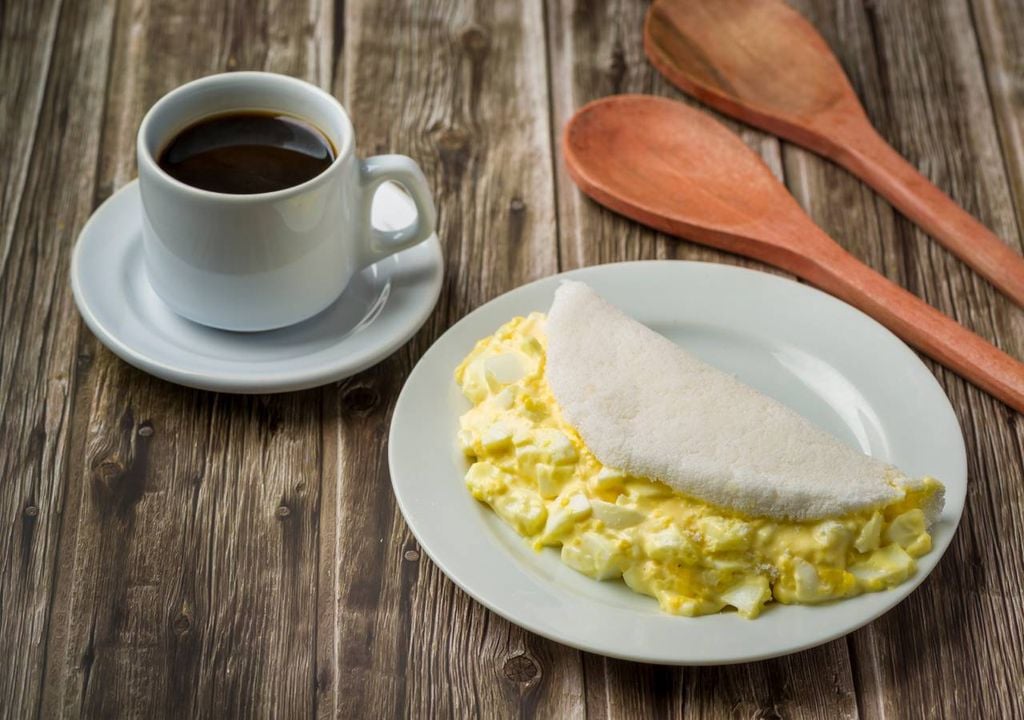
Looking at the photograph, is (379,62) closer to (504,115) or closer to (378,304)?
(504,115)

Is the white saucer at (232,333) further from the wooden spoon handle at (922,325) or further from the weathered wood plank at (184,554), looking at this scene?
the wooden spoon handle at (922,325)

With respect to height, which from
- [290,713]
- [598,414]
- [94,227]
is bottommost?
[290,713]

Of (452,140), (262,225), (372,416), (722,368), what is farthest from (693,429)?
(452,140)

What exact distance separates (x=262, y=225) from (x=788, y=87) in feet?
3.05

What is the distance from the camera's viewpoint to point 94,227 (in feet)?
4.93

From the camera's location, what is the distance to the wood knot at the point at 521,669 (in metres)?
1.19

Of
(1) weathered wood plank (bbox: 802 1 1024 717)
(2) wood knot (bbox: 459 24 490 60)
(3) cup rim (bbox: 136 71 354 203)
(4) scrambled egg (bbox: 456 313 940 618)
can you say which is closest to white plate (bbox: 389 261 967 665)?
(4) scrambled egg (bbox: 456 313 940 618)

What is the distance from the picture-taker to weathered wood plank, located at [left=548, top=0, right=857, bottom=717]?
1167 mm

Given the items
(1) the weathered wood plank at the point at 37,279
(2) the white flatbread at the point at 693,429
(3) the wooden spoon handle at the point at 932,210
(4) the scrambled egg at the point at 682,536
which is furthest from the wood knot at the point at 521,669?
(3) the wooden spoon handle at the point at 932,210

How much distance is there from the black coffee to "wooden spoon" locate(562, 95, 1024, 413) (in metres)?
0.46

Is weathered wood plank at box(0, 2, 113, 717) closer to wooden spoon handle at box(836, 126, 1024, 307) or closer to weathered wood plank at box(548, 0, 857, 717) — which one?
weathered wood plank at box(548, 0, 857, 717)

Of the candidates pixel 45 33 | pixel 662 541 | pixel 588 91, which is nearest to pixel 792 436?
pixel 662 541

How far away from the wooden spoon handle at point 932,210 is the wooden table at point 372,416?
0.03 m

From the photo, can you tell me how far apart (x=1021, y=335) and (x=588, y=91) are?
0.76 m
